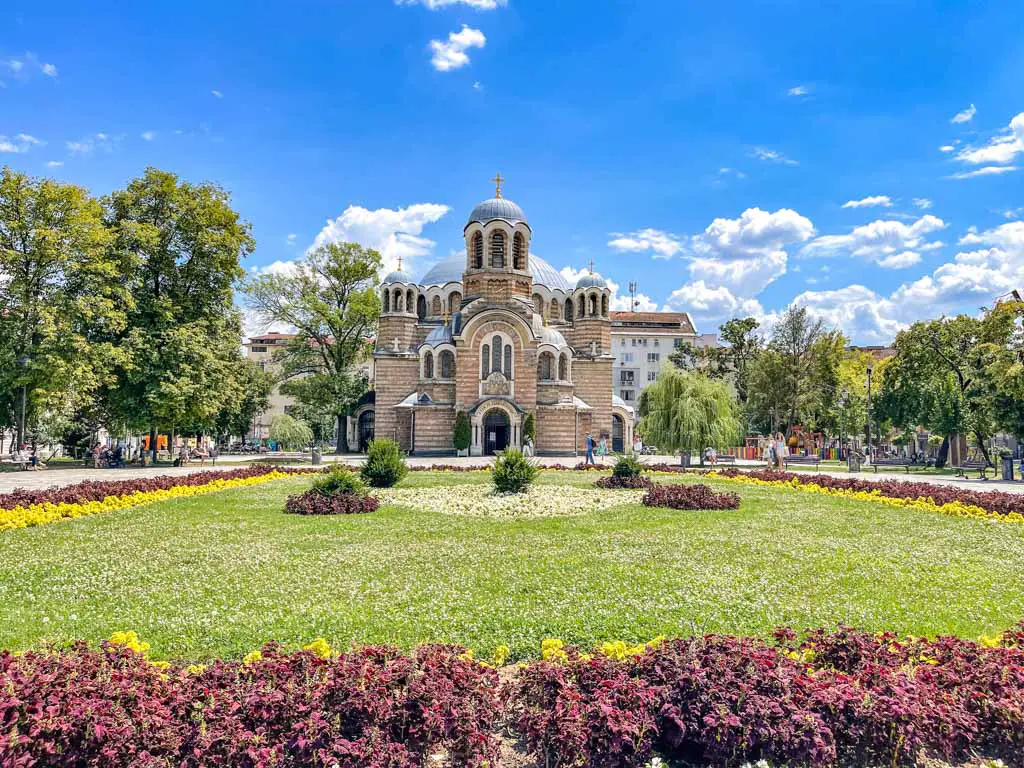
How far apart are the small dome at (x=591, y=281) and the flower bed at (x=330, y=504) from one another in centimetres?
3434

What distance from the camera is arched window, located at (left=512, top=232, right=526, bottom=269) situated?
138ft

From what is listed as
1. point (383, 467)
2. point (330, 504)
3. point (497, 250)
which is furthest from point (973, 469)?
point (330, 504)

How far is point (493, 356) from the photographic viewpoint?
127ft

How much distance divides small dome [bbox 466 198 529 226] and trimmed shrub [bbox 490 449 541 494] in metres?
27.4

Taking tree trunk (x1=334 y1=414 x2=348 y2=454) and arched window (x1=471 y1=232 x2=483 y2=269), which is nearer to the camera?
arched window (x1=471 y1=232 x2=483 y2=269)

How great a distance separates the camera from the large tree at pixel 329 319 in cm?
4184

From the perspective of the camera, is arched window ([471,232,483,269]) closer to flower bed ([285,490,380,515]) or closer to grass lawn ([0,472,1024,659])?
flower bed ([285,490,380,515])

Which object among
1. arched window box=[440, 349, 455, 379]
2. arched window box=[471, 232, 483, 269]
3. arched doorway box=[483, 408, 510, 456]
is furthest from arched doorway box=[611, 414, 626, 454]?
arched window box=[471, 232, 483, 269]

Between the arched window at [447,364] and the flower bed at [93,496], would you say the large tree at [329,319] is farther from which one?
the flower bed at [93,496]

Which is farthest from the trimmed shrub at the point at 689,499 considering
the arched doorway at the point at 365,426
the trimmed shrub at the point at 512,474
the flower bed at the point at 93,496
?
the arched doorway at the point at 365,426

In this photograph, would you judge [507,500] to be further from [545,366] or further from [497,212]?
[497,212]

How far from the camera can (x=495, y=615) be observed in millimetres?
6133

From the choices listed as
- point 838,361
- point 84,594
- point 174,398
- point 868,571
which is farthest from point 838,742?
point 838,361

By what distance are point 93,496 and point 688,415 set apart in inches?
781
